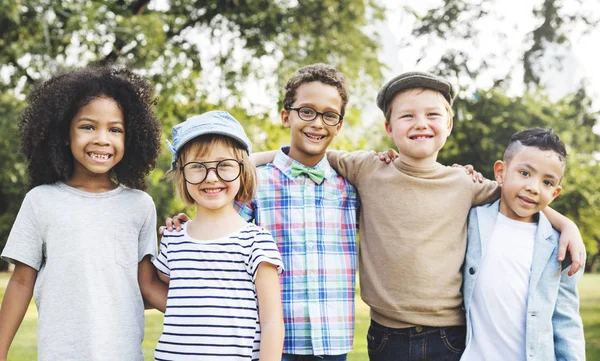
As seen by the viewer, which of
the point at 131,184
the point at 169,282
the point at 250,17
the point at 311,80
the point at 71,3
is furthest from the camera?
the point at 250,17

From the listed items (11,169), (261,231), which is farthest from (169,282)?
(11,169)

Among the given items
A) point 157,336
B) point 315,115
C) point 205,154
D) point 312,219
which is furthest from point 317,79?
point 157,336

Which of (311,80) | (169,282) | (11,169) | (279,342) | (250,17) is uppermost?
(250,17)

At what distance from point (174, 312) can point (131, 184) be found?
2.23 ft

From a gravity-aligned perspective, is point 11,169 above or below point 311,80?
above

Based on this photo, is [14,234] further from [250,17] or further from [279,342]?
[250,17]

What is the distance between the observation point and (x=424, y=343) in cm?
284

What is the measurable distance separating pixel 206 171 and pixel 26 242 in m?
0.75

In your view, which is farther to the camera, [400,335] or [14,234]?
[400,335]

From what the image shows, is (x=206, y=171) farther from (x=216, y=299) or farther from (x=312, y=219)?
(x=312, y=219)

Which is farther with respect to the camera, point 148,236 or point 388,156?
point 388,156

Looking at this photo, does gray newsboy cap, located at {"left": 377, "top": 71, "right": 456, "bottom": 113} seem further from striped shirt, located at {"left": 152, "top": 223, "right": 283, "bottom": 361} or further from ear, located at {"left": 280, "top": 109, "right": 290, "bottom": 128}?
Answer: striped shirt, located at {"left": 152, "top": 223, "right": 283, "bottom": 361}

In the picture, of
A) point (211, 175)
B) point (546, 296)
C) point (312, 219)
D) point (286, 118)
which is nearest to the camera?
point (211, 175)

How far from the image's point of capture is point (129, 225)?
2.68 m
